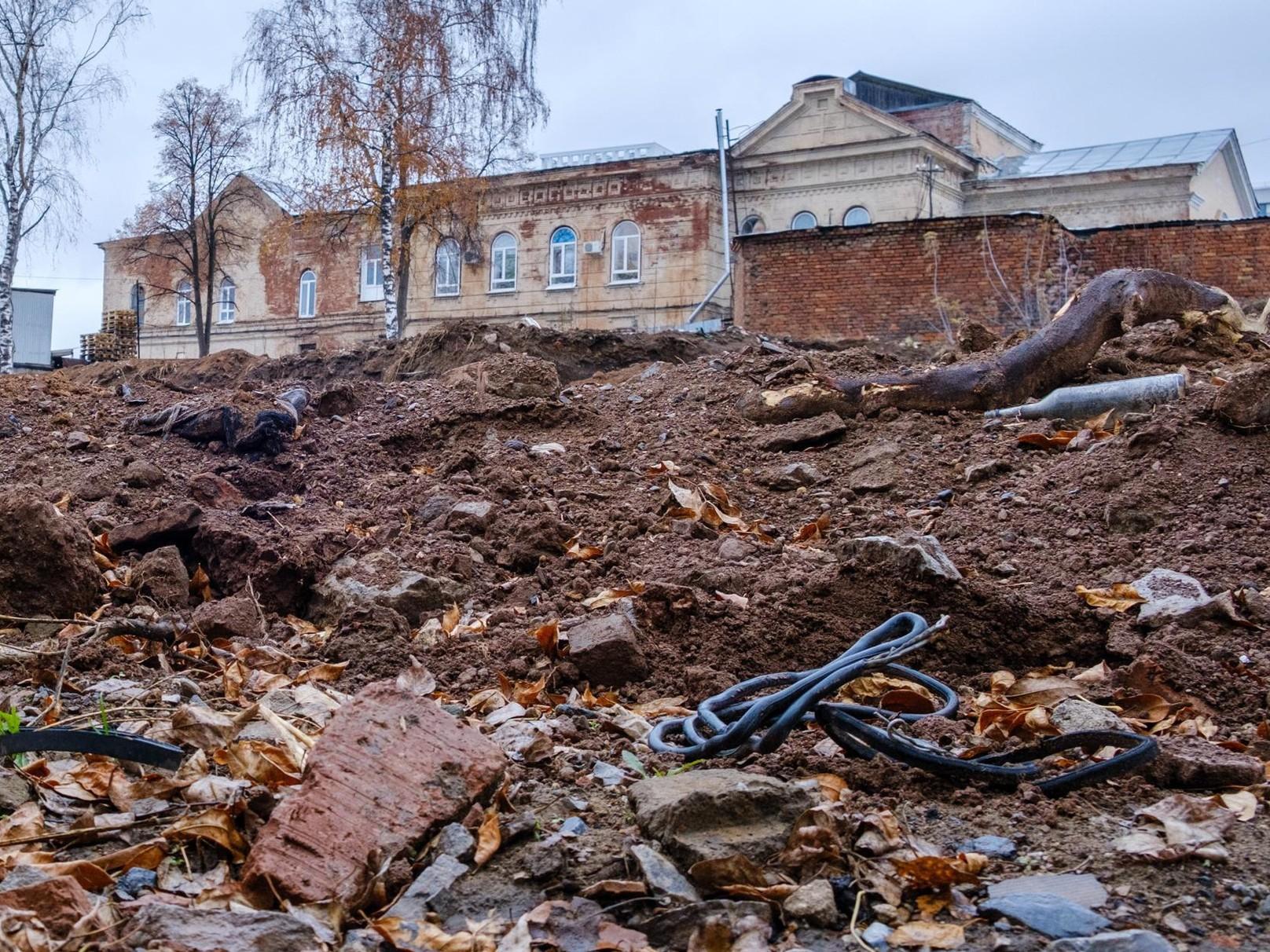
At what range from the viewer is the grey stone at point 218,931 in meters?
1.74

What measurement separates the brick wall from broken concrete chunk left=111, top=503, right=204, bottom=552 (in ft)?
30.3

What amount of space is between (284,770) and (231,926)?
766 millimetres

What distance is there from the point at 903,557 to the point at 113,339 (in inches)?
1174

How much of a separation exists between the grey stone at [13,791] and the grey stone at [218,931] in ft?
2.35

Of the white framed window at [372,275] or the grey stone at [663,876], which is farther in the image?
the white framed window at [372,275]

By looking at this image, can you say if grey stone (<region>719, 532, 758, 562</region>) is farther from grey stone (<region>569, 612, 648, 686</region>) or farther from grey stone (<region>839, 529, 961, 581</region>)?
grey stone (<region>569, 612, 648, 686</region>)

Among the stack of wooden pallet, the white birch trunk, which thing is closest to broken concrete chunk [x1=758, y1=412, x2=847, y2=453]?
the white birch trunk

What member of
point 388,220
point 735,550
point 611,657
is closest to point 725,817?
point 611,657

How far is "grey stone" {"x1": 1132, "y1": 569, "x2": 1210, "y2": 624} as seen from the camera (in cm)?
356

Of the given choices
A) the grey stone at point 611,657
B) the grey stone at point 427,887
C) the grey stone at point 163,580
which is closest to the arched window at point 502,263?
the grey stone at point 163,580

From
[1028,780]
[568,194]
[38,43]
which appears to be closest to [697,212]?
[568,194]

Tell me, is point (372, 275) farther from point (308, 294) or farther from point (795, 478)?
point (795, 478)

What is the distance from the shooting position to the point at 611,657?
3486mm

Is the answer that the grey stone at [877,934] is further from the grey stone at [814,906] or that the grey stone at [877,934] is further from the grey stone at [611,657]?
the grey stone at [611,657]
